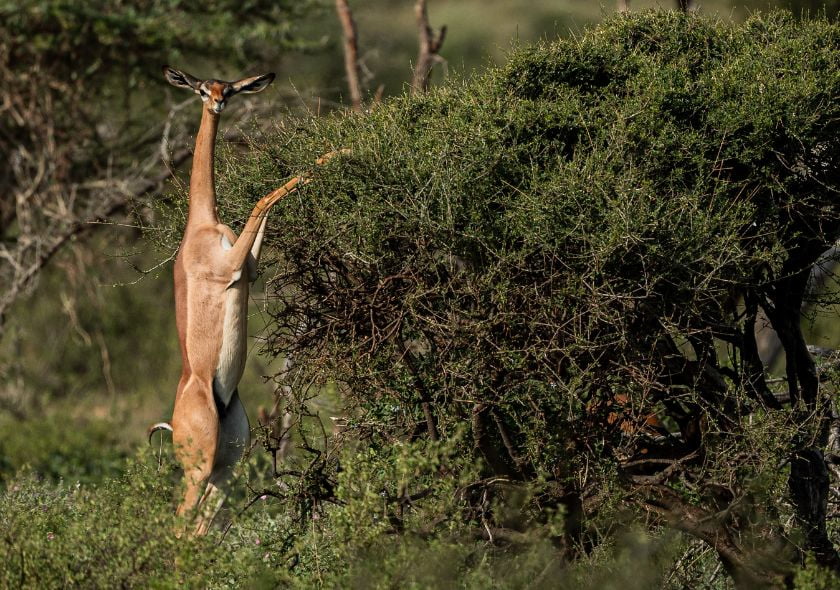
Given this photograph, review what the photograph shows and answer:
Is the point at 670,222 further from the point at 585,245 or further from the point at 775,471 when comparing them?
the point at 775,471

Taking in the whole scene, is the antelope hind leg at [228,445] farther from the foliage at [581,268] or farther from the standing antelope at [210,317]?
the foliage at [581,268]

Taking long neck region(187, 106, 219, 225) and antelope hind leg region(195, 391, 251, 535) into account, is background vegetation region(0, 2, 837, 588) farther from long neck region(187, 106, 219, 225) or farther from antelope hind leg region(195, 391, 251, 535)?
long neck region(187, 106, 219, 225)

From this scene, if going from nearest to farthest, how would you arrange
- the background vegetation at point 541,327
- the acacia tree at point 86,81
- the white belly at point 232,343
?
the background vegetation at point 541,327, the white belly at point 232,343, the acacia tree at point 86,81

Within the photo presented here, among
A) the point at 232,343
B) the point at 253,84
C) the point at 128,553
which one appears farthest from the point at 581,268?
the point at 128,553

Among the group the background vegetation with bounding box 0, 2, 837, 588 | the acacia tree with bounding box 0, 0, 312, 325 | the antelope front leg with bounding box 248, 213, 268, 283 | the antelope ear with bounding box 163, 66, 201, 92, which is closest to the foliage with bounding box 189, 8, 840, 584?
the background vegetation with bounding box 0, 2, 837, 588

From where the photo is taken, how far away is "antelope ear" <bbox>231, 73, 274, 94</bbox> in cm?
719

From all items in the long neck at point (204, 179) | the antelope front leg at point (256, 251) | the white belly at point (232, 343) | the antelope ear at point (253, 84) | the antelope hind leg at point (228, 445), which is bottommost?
the antelope hind leg at point (228, 445)

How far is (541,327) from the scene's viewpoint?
22.9ft

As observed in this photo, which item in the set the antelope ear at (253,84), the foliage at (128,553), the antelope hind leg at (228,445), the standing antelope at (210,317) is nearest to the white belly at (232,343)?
the standing antelope at (210,317)

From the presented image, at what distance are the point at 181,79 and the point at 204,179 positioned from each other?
639 millimetres

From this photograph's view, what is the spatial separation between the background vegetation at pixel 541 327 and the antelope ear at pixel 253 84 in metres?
0.45

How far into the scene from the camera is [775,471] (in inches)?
281

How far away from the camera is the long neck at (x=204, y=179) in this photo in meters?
7.13

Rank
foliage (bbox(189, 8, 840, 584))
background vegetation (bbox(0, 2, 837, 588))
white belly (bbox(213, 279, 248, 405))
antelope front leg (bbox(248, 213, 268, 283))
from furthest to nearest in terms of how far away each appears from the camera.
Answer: white belly (bbox(213, 279, 248, 405))
antelope front leg (bbox(248, 213, 268, 283))
foliage (bbox(189, 8, 840, 584))
background vegetation (bbox(0, 2, 837, 588))
